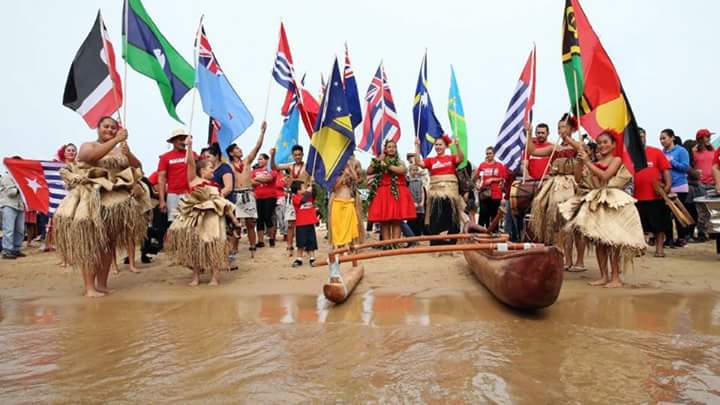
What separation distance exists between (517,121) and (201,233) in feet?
15.2

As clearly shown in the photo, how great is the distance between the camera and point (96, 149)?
15.9ft

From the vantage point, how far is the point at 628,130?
16.9ft

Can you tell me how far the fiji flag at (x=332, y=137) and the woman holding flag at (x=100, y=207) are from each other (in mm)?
2166

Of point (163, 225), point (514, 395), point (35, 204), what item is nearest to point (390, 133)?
point (163, 225)

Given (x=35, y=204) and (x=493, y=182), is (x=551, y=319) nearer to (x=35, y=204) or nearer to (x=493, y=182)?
(x=493, y=182)

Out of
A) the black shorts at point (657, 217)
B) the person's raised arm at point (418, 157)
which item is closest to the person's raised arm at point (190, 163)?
the person's raised arm at point (418, 157)

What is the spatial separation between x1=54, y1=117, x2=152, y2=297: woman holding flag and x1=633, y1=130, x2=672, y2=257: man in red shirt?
718 cm

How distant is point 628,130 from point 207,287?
17.2 feet

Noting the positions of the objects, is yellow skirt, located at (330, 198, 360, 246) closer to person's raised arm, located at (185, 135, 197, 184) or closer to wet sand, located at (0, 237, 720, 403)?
wet sand, located at (0, 237, 720, 403)

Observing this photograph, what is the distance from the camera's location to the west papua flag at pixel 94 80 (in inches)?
209

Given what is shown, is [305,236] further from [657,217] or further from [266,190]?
[657,217]

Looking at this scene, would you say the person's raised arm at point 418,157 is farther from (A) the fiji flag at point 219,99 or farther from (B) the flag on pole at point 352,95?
(A) the fiji flag at point 219,99

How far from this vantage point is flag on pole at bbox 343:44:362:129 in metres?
6.42

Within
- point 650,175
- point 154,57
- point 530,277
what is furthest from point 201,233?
point 650,175
